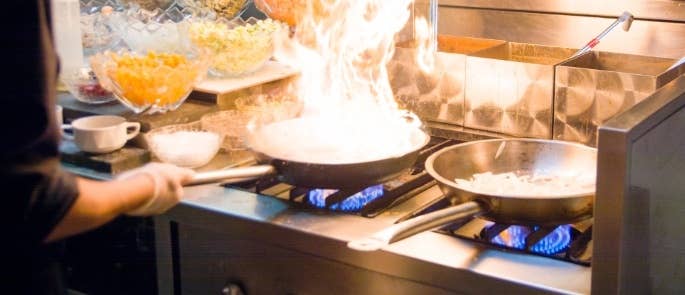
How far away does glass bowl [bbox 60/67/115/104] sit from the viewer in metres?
1.92

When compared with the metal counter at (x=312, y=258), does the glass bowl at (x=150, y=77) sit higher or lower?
higher

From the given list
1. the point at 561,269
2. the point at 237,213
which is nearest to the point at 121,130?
the point at 237,213

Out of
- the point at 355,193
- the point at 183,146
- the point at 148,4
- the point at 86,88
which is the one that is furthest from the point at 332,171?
the point at 148,4

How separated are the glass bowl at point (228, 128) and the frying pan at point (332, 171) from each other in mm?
311

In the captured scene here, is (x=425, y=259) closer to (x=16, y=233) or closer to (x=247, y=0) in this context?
(x=16, y=233)

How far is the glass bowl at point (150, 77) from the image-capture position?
70.2 inches

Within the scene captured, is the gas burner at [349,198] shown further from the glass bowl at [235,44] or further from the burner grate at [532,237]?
the glass bowl at [235,44]

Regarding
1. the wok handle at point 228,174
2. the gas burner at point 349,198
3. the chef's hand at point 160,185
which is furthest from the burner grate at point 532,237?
the chef's hand at point 160,185

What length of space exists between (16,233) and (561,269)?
671mm

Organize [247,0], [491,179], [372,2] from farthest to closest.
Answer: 1. [247,0]
2. [372,2]
3. [491,179]

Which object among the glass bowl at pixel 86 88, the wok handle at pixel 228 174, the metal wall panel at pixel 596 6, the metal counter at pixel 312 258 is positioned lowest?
the metal counter at pixel 312 258

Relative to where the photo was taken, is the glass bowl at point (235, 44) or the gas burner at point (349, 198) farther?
the glass bowl at point (235, 44)

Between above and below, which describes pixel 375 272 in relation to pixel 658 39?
below

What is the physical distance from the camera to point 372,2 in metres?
1.96
